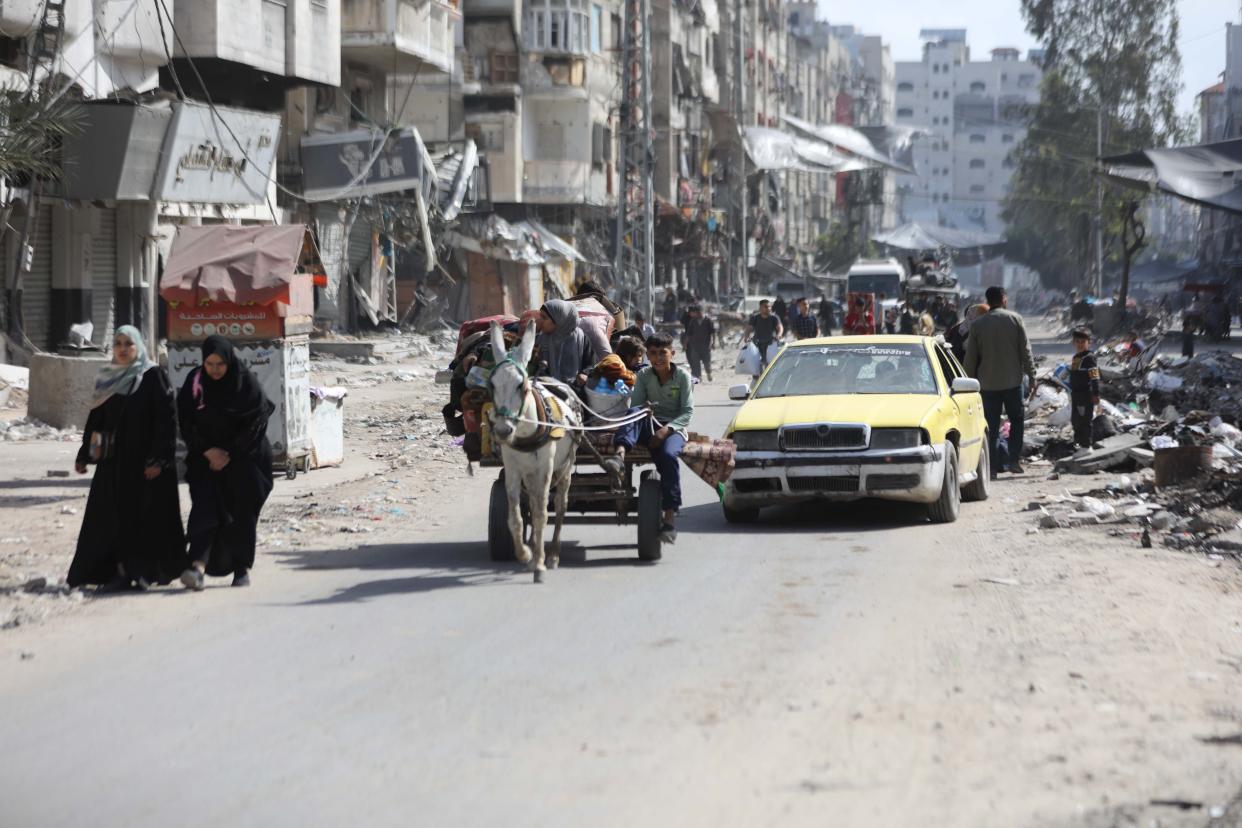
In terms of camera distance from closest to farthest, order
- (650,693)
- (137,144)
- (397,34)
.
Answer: (650,693) < (137,144) < (397,34)

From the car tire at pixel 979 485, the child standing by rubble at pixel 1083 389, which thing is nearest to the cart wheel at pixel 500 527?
the car tire at pixel 979 485

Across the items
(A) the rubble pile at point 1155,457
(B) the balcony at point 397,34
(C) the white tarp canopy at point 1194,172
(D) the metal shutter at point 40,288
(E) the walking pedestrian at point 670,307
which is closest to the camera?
(A) the rubble pile at point 1155,457

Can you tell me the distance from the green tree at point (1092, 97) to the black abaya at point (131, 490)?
2657 inches

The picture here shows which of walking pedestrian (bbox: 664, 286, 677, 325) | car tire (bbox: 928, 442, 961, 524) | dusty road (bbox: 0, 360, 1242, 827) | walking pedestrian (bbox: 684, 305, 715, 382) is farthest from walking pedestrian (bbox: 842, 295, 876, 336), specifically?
walking pedestrian (bbox: 664, 286, 677, 325)

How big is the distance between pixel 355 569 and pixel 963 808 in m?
6.47

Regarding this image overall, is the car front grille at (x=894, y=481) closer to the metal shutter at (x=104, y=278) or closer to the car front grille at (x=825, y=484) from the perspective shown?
the car front grille at (x=825, y=484)

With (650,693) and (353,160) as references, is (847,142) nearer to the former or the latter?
(353,160)

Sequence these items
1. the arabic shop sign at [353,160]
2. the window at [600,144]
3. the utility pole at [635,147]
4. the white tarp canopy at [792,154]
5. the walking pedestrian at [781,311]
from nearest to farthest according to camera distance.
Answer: the arabic shop sign at [353,160] < the utility pole at [635,147] < the walking pedestrian at [781,311] < the window at [600,144] < the white tarp canopy at [792,154]

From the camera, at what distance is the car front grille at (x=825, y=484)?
12.8 meters

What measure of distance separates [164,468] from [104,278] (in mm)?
21602

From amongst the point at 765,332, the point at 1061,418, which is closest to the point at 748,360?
the point at 765,332

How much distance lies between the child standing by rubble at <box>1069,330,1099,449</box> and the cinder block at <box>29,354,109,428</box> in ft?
37.0

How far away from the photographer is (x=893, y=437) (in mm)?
12867

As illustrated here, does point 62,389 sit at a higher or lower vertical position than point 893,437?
lower
